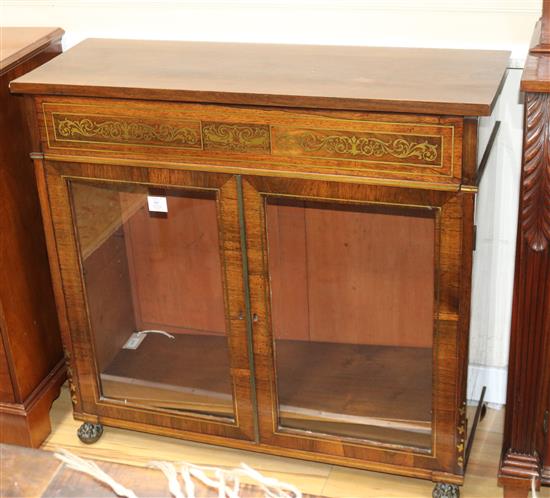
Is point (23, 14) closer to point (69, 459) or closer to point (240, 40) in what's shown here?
point (240, 40)

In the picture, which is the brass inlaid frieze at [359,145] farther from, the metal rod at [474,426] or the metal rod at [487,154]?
the metal rod at [474,426]

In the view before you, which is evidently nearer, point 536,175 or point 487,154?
point 536,175

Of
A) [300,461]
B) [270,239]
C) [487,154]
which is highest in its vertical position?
[487,154]

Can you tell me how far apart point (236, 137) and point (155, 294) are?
46 cm

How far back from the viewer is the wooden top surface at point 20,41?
Result: 195 cm

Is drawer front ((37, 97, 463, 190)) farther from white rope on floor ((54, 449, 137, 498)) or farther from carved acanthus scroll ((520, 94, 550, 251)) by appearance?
white rope on floor ((54, 449, 137, 498))

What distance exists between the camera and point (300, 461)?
6.89 ft

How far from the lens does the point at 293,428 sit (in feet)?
6.46

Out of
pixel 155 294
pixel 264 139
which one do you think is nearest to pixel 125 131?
pixel 264 139

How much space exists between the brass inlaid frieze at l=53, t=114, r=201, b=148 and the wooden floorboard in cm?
76

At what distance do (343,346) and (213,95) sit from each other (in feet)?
1.94

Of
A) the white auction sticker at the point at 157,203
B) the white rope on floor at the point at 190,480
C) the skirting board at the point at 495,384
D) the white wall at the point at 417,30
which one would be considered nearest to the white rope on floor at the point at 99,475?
the white rope on floor at the point at 190,480

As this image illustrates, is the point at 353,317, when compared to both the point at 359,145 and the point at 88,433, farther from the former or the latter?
the point at 88,433

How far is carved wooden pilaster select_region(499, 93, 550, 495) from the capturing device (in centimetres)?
157
